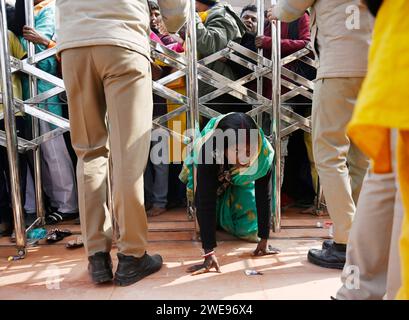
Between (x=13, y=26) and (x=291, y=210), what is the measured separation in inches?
96.8

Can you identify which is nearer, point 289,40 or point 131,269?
point 131,269

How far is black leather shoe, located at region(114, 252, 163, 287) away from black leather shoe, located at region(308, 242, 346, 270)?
2.81 feet

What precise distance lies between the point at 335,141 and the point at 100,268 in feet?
4.28

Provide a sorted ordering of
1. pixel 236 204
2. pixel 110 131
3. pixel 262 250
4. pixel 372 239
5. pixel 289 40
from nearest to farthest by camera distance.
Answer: pixel 372 239, pixel 110 131, pixel 262 250, pixel 236 204, pixel 289 40

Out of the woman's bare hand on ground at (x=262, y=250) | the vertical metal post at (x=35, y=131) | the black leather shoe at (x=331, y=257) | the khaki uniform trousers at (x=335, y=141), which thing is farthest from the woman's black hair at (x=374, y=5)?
the vertical metal post at (x=35, y=131)

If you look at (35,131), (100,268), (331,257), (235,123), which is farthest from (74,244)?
(331,257)

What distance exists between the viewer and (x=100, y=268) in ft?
6.20

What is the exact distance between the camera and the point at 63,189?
2.98 m

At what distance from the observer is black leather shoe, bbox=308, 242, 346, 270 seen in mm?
2055

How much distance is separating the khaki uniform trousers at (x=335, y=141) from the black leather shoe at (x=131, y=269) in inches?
38.3

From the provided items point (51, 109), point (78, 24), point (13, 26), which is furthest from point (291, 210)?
point (13, 26)

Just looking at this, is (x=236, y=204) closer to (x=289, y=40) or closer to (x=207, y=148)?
(x=207, y=148)

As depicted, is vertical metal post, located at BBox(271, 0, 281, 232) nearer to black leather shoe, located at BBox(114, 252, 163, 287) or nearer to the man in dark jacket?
the man in dark jacket

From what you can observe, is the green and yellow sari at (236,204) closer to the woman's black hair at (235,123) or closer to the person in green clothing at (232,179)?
the person in green clothing at (232,179)
